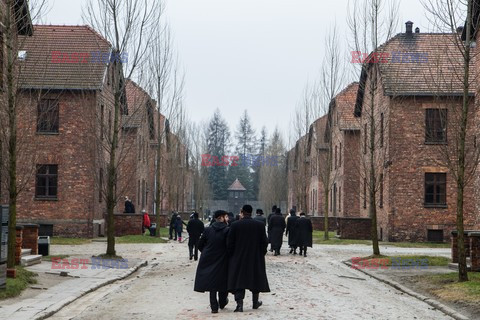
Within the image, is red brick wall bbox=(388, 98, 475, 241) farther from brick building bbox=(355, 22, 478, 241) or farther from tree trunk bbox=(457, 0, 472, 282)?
tree trunk bbox=(457, 0, 472, 282)

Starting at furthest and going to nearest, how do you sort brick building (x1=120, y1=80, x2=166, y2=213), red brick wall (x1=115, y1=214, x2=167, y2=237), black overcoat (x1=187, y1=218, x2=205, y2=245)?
brick building (x1=120, y1=80, x2=166, y2=213)
red brick wall (x1=115, y1=214, x2=167, y2=237)
black overcoat (x1=187, y1=218, x2=205, y2=245)

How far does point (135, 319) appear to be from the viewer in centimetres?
1188

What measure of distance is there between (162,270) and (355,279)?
5.53m

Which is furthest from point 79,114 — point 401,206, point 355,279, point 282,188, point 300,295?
point 282,188

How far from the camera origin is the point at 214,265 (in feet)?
43.1

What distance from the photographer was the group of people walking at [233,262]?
13.0 metres

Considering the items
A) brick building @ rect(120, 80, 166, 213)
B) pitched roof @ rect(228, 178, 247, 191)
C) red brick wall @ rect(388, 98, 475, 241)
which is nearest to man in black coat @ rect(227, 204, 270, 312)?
red brick wall @ rect(388, 98, 475, 241)

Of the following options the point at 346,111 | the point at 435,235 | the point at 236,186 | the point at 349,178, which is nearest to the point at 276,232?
the point at 435,235

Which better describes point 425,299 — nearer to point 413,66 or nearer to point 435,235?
point 435,235

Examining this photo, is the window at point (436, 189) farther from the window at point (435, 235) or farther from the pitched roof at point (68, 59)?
the pitched roof at point (68, 59)

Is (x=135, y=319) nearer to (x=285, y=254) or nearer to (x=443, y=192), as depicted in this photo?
(x=285, y=254)

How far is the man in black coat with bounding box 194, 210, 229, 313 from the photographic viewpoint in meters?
12.9

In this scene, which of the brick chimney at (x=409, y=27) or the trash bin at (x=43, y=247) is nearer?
the trash bin at (x=43, y=247)

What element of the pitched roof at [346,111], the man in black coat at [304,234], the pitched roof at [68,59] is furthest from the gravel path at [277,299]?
the pitched roof at [346,111]
